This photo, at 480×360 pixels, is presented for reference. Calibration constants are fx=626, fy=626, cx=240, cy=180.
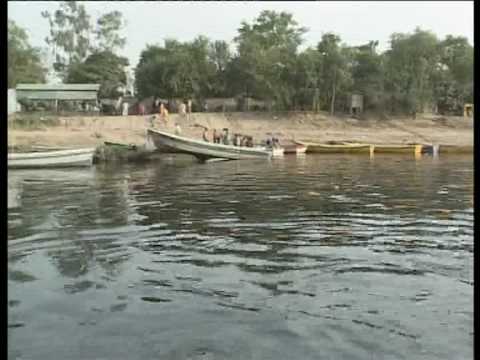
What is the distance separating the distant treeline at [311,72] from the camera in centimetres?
3459

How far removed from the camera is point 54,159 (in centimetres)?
1836

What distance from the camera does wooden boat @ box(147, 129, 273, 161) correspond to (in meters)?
23.3

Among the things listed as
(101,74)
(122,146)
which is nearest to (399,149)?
(122,146)

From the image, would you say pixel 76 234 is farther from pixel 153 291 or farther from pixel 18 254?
pixel 153 291

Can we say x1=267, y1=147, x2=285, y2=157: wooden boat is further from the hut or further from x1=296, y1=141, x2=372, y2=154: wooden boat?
the hut

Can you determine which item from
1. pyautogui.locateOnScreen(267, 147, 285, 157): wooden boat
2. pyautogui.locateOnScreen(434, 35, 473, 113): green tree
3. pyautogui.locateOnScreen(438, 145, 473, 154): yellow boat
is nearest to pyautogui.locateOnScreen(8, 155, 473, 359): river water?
pyautogui.locateOnScreen(267, 147, 285, 157): wooden boat

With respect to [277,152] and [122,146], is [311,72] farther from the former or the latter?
[122,146]

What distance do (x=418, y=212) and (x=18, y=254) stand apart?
20.2 ft

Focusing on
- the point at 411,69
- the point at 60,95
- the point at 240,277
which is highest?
the point at 411,69

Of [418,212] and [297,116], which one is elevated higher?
[297,116]

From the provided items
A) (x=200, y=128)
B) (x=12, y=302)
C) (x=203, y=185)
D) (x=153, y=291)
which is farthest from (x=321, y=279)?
(x=200, y=128)

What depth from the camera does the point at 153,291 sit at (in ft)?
16.7

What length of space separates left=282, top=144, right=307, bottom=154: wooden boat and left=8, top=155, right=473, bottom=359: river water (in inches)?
602

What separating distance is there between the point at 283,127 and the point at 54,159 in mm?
15982
